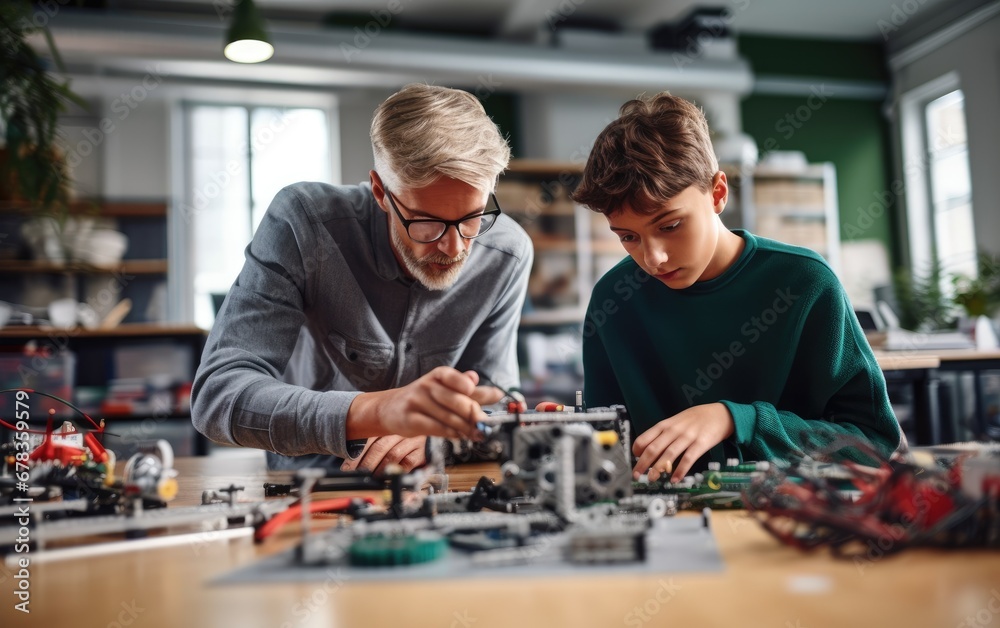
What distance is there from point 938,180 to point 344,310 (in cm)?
680

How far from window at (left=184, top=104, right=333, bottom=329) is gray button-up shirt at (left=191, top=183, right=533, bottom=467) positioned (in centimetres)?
500

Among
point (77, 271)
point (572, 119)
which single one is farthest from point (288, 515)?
point (572, 119)

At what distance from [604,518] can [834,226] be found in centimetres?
635

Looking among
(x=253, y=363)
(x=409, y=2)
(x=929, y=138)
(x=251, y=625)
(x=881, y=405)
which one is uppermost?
(x=409, y=2)

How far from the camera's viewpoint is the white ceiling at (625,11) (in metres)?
6.19

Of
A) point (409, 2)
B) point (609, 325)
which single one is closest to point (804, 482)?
point (609, 325)

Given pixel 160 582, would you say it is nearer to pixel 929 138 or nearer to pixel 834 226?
pixel 834 226

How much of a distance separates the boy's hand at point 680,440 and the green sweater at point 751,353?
0.16 ft

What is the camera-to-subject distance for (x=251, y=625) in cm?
56

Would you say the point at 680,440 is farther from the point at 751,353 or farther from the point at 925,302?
the point at 925,302

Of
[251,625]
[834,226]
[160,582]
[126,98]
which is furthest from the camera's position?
[834,226]

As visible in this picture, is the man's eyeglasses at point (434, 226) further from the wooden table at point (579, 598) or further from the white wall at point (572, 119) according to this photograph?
the white wall at point (572, 119)

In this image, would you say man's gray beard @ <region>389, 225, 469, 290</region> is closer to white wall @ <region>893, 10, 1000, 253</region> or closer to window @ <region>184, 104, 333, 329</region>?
window @ <region>184, 104, 333, 329</region>

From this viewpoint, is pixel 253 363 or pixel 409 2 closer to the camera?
pixel 253 363
